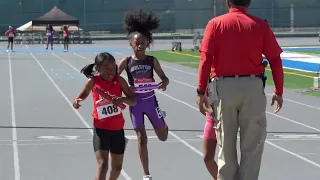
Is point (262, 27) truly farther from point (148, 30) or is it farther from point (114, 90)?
point (148, 30)

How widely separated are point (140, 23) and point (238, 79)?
2713mm

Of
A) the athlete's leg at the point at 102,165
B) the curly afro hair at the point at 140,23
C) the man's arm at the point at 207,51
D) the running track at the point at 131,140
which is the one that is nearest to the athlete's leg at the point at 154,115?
the running track at the point at 131,140

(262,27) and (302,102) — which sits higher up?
(262,27)

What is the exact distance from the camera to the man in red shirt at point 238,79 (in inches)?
286

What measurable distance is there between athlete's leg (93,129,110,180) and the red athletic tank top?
3.2 inches

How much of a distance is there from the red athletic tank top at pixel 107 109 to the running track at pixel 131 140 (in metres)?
1.67

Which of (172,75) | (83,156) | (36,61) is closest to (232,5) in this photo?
(83,156)

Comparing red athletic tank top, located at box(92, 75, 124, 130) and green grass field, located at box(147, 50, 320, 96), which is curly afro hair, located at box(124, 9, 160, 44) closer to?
Result: red athletic tank top, located at box(92, 75, 124, 130)

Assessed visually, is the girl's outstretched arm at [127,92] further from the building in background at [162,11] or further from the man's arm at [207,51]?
the building in background at [162,11]

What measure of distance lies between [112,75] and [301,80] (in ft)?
60.3

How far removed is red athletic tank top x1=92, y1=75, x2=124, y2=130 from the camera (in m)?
8.26

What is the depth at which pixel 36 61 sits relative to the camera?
37656 mm

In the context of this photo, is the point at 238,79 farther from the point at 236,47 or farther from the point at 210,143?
the point at 210,143

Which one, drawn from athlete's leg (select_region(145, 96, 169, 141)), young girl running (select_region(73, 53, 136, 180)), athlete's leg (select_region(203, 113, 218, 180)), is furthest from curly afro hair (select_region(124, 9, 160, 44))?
athlete's leg (select_region(203, 113, 218, 180))
